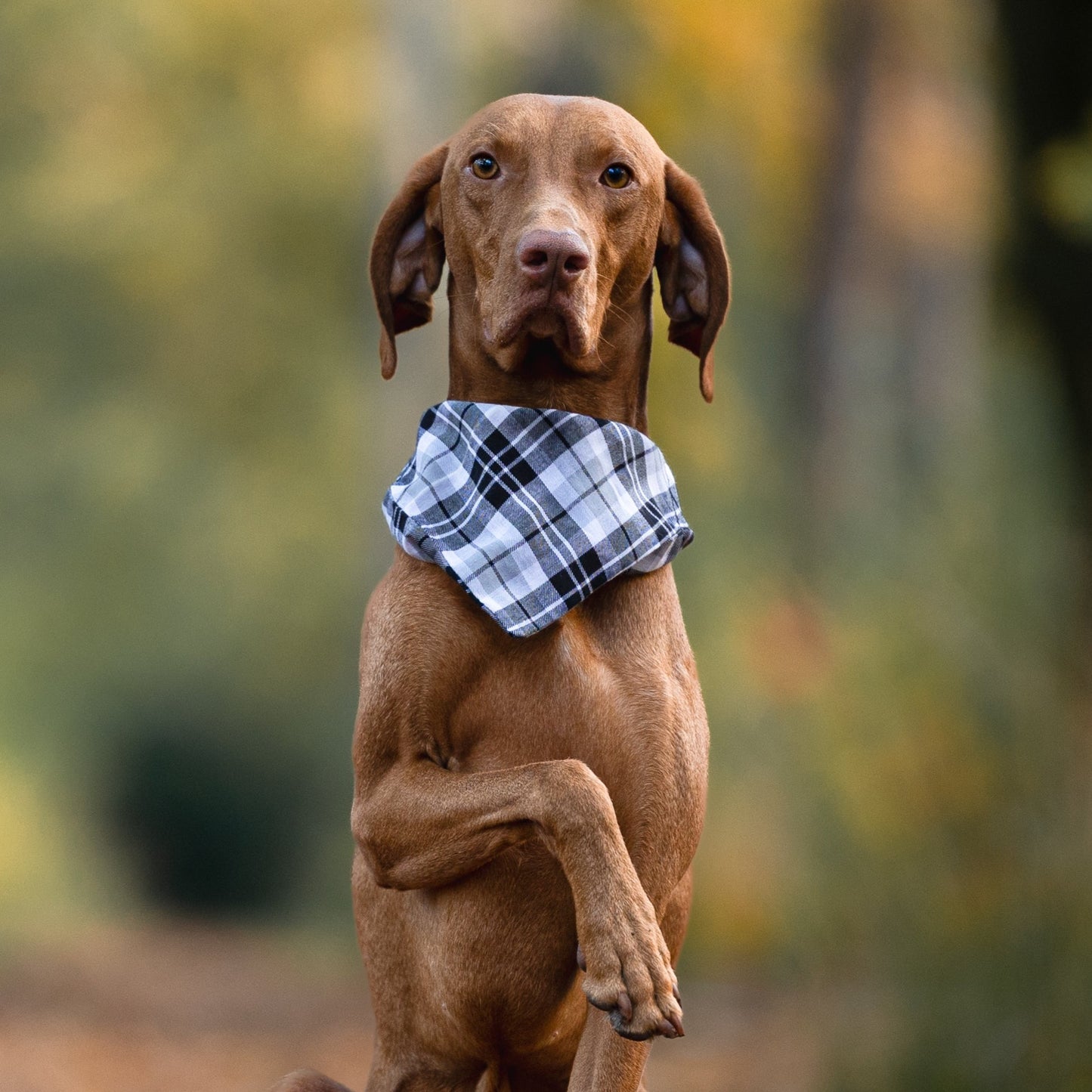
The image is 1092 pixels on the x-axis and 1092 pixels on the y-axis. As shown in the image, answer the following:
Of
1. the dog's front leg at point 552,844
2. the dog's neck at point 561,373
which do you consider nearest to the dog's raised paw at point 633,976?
the dog's front leg at point 552,844

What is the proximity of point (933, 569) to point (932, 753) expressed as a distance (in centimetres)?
83

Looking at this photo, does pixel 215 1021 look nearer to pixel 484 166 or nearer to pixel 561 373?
pixel 561 373

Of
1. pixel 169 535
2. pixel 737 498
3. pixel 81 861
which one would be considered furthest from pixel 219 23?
pixel 81 861

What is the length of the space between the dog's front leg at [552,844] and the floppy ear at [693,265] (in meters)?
0.82

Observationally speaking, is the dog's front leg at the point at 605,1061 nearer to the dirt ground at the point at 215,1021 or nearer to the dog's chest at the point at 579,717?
the dog's chest at the point at 579,717

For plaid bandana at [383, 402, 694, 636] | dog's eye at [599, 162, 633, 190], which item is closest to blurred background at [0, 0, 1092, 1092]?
Answer: plaid bandana at [383, 402, 694, 636]

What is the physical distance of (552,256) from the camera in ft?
7.50

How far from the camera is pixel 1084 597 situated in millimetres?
5637

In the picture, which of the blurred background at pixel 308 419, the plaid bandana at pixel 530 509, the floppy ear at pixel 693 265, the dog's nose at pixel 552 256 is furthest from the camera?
the blurred background at pixel 308 419

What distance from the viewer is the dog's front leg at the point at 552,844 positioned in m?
2.08

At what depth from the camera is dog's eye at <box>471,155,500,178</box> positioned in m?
2.48

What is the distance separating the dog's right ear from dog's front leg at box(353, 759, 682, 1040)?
799 millimetres

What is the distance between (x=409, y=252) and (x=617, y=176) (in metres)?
0.46

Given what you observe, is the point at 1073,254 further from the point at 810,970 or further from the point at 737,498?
the point at 810,970
